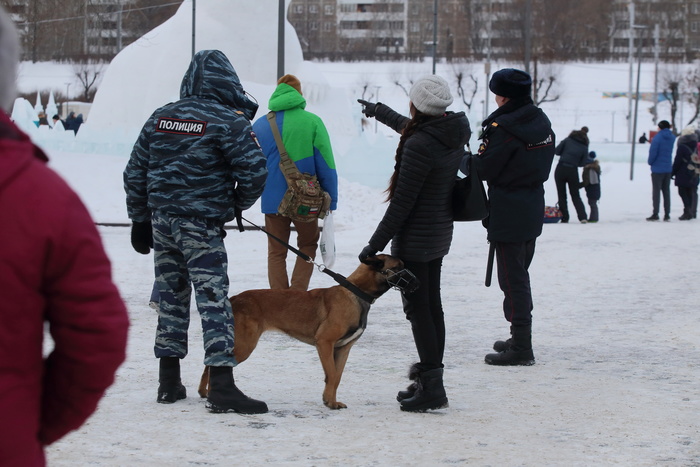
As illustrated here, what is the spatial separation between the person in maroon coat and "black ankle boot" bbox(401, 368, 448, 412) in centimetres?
317

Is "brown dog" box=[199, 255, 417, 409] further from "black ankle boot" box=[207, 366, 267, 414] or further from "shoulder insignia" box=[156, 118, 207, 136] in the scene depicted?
"shoulder insignia" box=[156, 118, 207, 136]

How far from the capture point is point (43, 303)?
78.2 inches

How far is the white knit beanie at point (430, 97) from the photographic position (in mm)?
5047

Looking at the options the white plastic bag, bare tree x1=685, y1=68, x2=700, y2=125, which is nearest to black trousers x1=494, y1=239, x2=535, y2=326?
the white plastic bag

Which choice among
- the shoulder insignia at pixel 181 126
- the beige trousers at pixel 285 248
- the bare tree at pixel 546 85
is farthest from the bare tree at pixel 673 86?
the shoulder insignia at pixel 181 126

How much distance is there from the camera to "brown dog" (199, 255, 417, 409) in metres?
5.06

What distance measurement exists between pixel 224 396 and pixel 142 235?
87 cm

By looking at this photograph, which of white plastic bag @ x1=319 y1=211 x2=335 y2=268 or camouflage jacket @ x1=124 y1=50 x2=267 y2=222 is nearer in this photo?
camouflage jacket @ x1=124 y1=50 x2=267 y2=222

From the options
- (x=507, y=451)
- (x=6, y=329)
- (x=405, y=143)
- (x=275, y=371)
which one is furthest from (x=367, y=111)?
(x=6, y=329)

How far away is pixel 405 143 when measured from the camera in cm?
505

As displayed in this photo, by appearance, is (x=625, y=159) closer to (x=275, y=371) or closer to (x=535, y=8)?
(x=275, y=371)

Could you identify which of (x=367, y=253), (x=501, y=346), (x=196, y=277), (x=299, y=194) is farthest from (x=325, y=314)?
(x=299, y=194)

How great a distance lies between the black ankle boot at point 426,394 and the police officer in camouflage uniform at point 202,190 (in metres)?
0.71

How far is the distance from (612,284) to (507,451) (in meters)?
5.86
